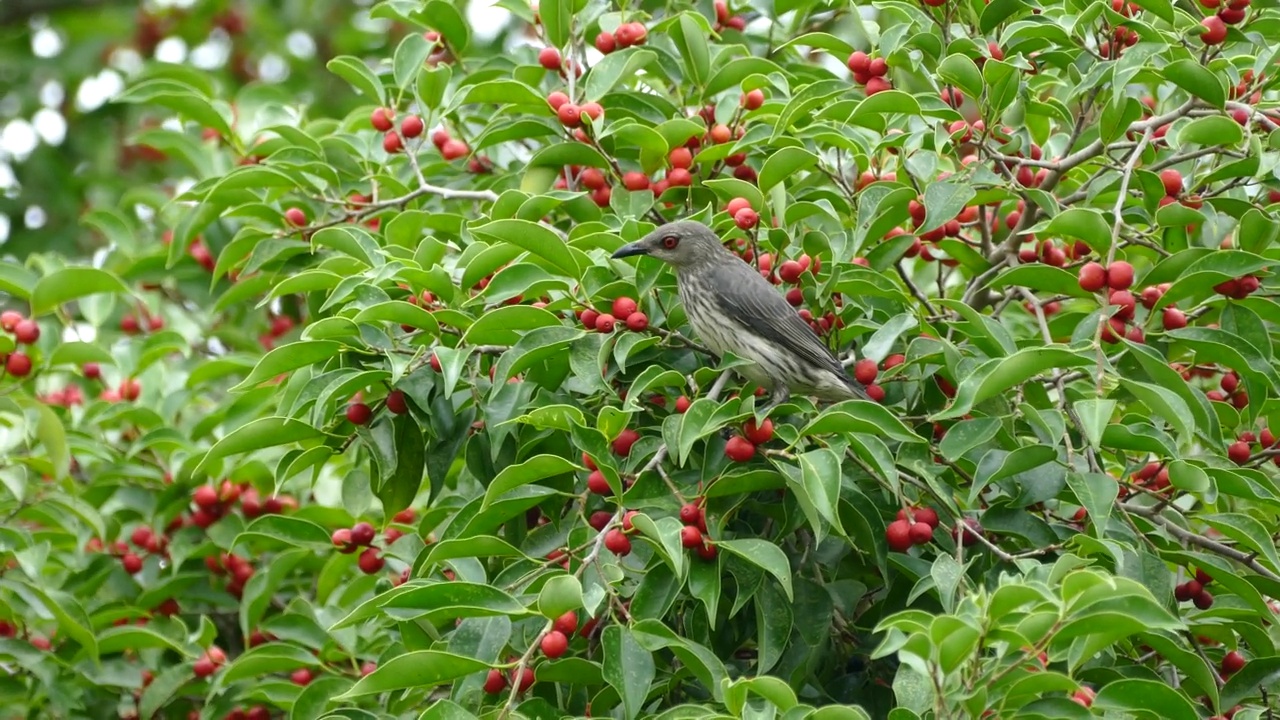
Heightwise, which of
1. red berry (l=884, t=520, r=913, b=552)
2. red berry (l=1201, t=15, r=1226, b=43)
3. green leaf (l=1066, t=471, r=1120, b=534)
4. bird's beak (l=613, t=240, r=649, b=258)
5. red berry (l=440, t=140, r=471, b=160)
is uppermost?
red berry (l=1201, t=15, r=1226, b=43)

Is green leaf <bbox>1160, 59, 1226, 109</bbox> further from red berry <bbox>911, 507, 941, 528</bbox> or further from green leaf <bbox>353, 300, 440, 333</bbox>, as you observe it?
green leaf <bbox>353, 300, 440, 333</bbox>

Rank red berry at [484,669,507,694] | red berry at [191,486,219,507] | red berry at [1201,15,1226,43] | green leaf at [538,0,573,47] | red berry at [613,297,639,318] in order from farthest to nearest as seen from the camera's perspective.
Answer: red berry at [191,486,219,507] < green leaf at [538,0,573,47] < red berry at [1201,15,1226,43] < red berry at [613,297,639,318] < red berry at [484,669,507,694]

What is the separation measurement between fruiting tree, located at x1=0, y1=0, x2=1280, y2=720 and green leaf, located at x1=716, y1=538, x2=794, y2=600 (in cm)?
1

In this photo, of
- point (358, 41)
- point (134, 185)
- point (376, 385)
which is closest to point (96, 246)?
point (134, 185)

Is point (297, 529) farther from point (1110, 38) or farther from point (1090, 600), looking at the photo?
point (1110, 38)

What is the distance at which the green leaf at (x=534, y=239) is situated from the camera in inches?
158

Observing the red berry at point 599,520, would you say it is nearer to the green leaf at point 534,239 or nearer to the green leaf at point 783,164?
the green leaf at point 534,239

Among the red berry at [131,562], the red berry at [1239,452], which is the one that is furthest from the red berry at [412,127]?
the red berry at [1239,452]

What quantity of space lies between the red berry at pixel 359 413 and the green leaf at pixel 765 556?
3.93 ft

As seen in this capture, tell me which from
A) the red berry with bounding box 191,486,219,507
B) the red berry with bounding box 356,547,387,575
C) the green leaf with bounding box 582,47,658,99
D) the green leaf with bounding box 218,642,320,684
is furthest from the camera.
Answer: the red berry with bounding box 191,486,219,507

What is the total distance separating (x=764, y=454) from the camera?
3848 mm

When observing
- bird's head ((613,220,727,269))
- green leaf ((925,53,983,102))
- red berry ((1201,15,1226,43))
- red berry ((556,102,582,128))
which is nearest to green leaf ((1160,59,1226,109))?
red berry ((1201,15,1226,43))

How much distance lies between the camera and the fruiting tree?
11.8 feet

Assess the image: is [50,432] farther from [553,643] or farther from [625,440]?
[553,643]
